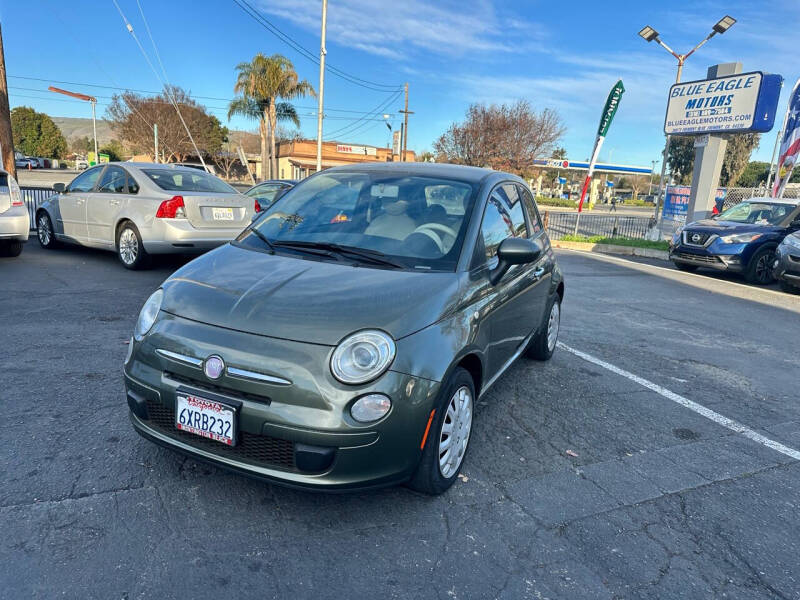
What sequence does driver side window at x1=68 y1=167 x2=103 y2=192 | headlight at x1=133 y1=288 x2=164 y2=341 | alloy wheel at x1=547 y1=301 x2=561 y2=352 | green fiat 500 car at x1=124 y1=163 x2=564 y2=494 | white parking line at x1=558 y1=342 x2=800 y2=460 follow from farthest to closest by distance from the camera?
1. driver side window at x1=68 y1=167 x2=103 y2=192
2. alloy wheel at x1=547 y1=301 x2=561 y2=352
3. white parking line at x1=558 y1=342 x2=800 y2=460
4. headlight at x1=133 y1=288 x2=164 y2=341
5. green fiat 500 car at x1=124 y1=163 x2=564 y2=494

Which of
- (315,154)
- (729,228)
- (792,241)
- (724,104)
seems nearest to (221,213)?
(792,241)

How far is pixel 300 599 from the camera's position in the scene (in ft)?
6.68

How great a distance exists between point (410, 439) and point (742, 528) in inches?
68.4

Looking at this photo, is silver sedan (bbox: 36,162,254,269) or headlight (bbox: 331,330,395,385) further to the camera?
silver sedan (bbox: 36,162,254,269)

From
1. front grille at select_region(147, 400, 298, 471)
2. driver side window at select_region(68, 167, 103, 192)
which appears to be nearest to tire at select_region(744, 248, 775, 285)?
front grille at select_region(147, 400, 298, 471)

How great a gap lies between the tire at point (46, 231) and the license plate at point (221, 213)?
11.7 ft

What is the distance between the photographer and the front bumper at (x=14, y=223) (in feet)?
25.0

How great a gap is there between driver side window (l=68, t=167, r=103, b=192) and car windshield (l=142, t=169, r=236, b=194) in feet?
3.56

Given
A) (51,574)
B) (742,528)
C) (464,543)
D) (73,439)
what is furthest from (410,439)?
(73,439)

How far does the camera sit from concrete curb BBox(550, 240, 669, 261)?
1467 cm

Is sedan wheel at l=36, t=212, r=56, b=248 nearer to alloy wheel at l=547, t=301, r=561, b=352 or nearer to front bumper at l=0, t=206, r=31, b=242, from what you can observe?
front bumper at l=0, t=206, r=31, b=242

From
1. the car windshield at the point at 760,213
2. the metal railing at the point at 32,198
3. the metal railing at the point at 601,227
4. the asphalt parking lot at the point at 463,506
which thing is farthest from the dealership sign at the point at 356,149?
the asphalt parking lot at the point at 463,506

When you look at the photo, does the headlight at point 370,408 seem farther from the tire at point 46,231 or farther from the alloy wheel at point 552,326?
the tire at point 46,231

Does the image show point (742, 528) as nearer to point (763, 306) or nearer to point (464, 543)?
point (464, 543)
